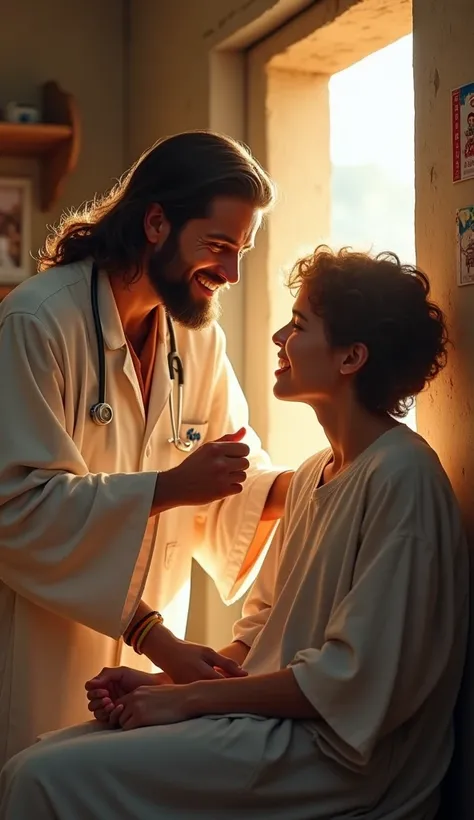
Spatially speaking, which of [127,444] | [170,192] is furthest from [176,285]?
[127,444]

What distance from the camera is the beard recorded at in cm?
202

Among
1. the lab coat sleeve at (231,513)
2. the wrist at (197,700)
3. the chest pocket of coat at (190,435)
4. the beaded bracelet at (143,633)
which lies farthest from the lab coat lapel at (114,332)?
the wrist at (197,700)

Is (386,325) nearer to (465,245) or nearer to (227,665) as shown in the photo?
(465,245)

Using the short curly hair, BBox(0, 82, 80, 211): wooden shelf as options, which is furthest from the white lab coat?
BBox(0, 82, 80, 211): wooden shelf

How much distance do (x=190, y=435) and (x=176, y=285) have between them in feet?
1.00

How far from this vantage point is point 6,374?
6.26 feet

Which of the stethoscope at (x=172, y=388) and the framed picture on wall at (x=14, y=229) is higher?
the framed picture on wall at (x=14, y=229)

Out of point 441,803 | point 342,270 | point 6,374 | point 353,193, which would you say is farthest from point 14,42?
point 441,803

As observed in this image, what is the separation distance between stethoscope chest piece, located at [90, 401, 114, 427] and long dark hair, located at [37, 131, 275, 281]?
0.80 ft

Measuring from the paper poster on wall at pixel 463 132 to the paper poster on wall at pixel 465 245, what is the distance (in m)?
0.05

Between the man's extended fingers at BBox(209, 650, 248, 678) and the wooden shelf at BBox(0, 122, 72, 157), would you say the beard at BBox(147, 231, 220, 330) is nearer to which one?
the man's extended fingers at BBox(209, 650, 248, 678)

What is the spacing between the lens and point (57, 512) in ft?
6.11

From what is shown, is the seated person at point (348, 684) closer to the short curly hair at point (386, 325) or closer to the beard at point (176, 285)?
the short curly hair at point (386, 325)

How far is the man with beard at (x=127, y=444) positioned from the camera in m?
1.87
